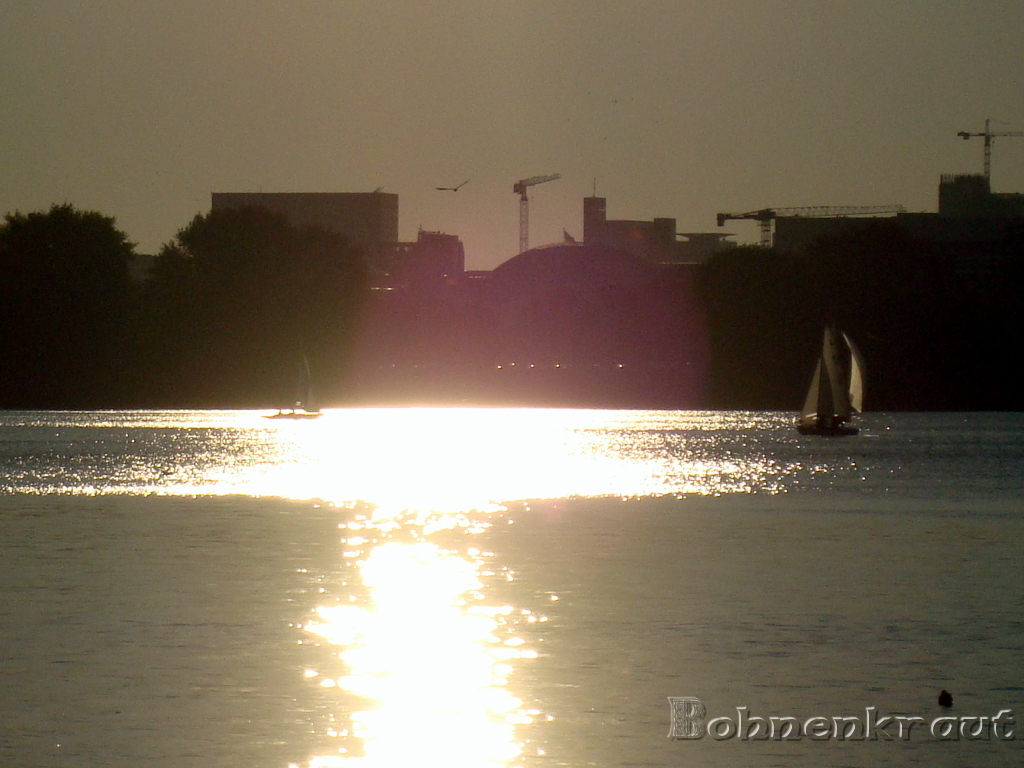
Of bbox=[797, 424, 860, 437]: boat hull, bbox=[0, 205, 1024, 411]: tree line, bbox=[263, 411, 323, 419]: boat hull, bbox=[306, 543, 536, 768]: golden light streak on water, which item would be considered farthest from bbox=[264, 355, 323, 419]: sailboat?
bbox=[306, 543, 536, 768]: golden light streak on water

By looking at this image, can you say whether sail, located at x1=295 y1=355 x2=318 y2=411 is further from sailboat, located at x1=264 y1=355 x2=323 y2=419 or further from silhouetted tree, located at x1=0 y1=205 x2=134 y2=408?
silhouetted tree, located at x1=0 y1=205 x2=134 y2=408

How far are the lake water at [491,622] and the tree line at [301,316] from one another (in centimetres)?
10224

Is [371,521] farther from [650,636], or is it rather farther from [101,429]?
[101,429]

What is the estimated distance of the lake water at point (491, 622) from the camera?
744 inches

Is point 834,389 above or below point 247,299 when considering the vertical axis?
below

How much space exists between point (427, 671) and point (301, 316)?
509 ft

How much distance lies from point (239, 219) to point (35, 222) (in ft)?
65.0

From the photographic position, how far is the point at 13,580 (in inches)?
1227

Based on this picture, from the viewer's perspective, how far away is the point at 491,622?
26.3 metres

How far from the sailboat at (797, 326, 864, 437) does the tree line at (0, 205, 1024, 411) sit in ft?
149

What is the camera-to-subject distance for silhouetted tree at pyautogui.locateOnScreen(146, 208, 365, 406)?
17525 centimetres

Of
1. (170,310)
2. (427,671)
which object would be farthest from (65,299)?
(427,671)

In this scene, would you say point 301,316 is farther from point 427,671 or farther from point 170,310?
Answer: point 427,671

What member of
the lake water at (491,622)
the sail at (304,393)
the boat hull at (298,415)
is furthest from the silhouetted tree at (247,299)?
the lake water at (491,622)
